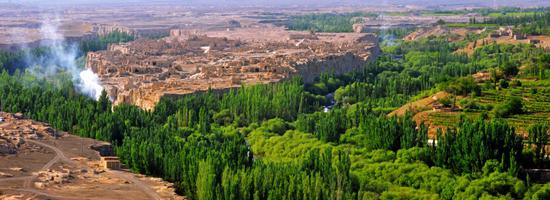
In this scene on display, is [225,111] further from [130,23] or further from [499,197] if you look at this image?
[130,23]

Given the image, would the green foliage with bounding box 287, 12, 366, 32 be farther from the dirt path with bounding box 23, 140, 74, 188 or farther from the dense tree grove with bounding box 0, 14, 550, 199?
the dirt path with bounding box 23, 140, 74, 188

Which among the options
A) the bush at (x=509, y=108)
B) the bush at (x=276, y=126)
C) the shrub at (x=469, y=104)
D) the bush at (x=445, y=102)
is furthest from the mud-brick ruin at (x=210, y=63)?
the bush at (x=509, y=108)

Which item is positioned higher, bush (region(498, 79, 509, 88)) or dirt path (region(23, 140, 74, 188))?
dirt path (region(23, 140, 74, 188))

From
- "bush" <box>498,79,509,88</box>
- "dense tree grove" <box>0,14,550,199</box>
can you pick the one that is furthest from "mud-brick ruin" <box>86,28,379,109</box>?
"bush" <box>498,79,509,88</box>

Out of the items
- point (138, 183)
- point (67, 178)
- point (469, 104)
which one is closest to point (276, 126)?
point (469, 104)

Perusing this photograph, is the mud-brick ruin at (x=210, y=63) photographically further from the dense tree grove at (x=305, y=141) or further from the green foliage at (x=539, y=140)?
the green foliage at (x=539, y=140)

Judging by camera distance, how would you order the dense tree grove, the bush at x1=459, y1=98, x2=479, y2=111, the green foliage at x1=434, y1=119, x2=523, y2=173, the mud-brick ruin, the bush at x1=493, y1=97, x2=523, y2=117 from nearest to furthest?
1. the dense tree grove
2. the green foliage at x1=434, y1=119, x2=523, y2=173
3. the bush at x1=493, y1=97, x2=523, y2=117
4. the bush at x1=459, y1=98, x2=479, y2=111
5. the mud-brick ruin
